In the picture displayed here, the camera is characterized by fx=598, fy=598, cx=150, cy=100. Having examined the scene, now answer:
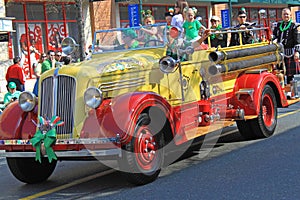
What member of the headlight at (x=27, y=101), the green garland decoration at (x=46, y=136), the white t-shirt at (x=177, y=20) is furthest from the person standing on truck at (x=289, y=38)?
the green garland decoration at (x=46, y=136)

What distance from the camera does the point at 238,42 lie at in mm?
10102

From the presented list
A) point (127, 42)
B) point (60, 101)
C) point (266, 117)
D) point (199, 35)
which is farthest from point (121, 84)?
point (266, 117)

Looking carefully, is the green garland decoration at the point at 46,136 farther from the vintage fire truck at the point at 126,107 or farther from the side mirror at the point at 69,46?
the side mirror at the point at 69,46

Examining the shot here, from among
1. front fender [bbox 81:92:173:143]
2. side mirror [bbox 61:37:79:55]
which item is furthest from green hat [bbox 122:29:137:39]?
front fender [bbox 81:92:173:143]

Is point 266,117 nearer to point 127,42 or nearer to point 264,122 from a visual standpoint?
point 264,122

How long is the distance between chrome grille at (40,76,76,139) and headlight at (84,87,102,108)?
0.74 ft

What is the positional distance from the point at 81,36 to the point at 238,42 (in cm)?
1143

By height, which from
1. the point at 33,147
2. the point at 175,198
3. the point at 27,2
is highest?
the point at 27,2

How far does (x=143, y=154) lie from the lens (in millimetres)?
6840

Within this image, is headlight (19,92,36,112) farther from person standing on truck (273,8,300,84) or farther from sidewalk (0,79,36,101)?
sidewalk (0,79,36,101)

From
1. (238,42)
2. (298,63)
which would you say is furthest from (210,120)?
(298,63)

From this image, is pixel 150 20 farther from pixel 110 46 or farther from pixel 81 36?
pixel 81 36

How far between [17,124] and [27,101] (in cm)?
31

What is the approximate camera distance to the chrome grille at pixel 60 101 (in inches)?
269
